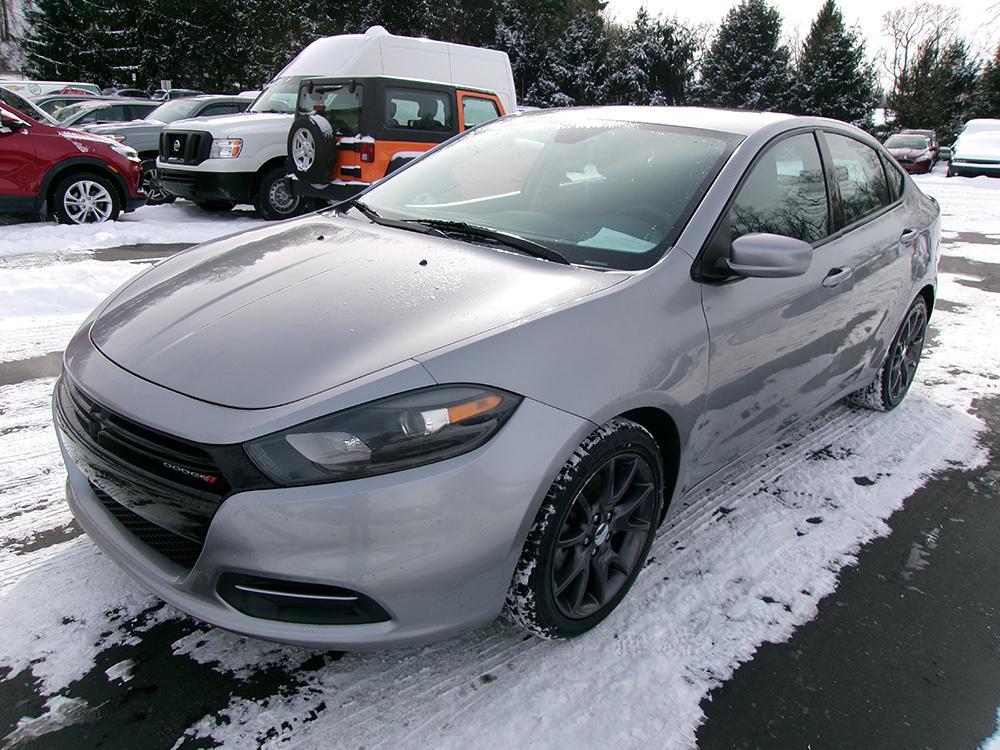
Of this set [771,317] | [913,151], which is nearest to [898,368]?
[771,317]

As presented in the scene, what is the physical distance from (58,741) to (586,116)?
298cm

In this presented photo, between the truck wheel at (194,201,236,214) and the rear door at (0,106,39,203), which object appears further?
the truck wheel at (194,201,236,214)

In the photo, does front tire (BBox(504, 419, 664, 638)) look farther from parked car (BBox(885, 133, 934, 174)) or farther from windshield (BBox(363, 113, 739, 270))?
parked car (BBox(885, 133, 934, 174))

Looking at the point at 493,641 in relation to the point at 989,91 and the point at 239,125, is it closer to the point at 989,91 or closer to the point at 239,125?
the point at 239,125

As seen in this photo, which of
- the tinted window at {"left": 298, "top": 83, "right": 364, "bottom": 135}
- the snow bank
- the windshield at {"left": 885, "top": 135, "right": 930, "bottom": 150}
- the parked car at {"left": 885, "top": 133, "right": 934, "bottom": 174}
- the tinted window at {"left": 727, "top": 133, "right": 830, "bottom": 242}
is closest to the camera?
the tinted window at {"left": 727, "top": 133, "right": 830, "bottom": 242}

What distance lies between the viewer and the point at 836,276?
3152 mm

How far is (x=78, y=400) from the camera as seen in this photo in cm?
217

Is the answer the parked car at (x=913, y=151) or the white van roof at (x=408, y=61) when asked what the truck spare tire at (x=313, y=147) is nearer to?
the white van roof at (x=408, y=61)

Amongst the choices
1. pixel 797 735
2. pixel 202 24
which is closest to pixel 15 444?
pixel 797 735

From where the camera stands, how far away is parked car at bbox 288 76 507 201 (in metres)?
8.98

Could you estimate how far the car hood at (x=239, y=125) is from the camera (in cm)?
953

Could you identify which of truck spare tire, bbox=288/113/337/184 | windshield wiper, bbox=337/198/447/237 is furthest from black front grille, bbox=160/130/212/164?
windshield wiper, bbox=337/198/447/237

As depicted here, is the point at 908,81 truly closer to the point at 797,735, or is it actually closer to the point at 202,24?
the point at 202,24

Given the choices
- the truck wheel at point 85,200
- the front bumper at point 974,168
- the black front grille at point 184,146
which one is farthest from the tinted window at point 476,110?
the front bumper at point 974,168
